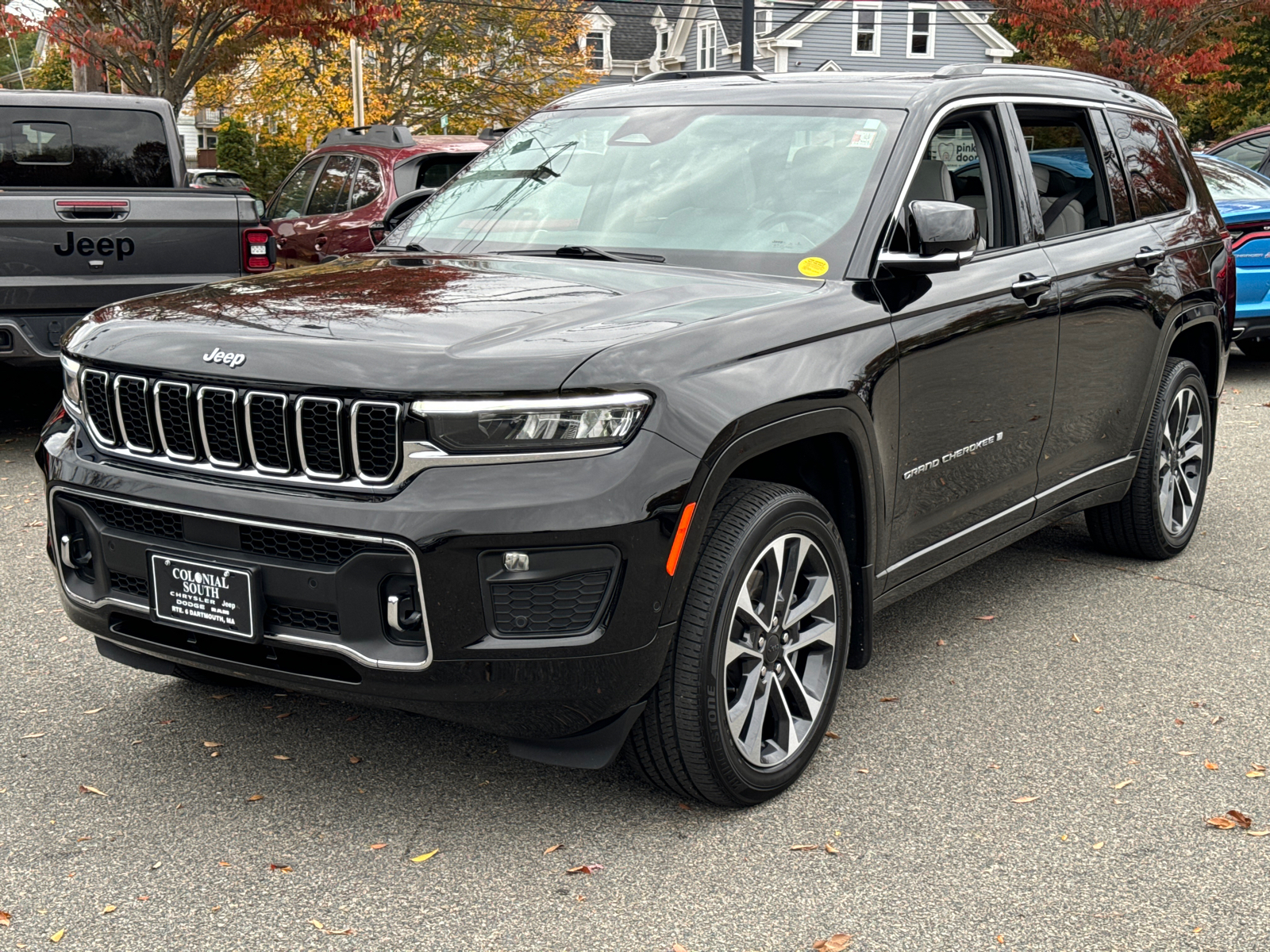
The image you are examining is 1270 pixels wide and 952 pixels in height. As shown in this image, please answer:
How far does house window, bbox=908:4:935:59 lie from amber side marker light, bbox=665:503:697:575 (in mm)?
44812

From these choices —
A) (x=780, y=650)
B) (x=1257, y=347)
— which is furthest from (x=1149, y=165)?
(x=1257, y=347)

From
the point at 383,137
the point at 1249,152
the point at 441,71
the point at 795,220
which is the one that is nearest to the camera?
the point at 795,220

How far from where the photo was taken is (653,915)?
3260mm

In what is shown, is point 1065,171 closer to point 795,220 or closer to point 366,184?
point 795,220

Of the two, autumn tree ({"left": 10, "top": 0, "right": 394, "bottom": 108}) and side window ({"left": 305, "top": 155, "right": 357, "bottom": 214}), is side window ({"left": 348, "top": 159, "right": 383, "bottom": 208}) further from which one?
autumn tree ({"left": 10, "top": 0, "right": 394, "bottom": 108})

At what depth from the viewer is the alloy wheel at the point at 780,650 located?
3693 millimetres

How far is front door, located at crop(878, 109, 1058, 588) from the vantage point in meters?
4.24

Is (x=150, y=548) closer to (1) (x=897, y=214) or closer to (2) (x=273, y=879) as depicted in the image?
(2) (x=273, y=879)

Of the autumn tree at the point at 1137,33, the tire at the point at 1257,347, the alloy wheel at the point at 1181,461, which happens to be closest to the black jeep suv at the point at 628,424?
the alloy wheel at the point at 1181,461

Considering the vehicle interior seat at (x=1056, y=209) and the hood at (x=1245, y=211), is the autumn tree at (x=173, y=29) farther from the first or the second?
the vehicle interior seat at (x=1056, y=209)

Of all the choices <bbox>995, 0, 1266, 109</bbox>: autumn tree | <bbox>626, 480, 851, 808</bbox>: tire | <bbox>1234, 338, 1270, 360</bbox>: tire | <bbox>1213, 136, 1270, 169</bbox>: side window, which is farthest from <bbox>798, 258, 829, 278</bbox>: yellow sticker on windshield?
<bbox>995, 0, 1266, 109</bbox>: autumn tree

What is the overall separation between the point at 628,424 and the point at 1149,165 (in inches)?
146

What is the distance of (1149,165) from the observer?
19.7 ft

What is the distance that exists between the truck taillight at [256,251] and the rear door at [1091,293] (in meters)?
4.62
